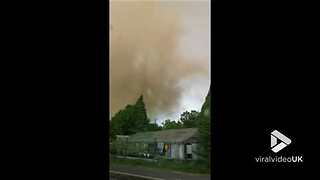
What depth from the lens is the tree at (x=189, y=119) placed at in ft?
7.24

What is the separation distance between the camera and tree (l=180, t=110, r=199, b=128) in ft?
7.24

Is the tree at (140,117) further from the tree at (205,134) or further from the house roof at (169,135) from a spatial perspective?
the tree at (205,134)

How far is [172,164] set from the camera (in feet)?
7.25

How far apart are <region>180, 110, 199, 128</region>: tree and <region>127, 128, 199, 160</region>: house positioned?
0.02 meters

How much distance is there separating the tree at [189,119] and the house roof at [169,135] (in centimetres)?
2

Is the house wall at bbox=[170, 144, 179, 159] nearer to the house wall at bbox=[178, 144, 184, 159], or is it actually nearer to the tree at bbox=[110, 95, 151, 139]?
the house wall at bbox=[178, 144, 184, 159]
